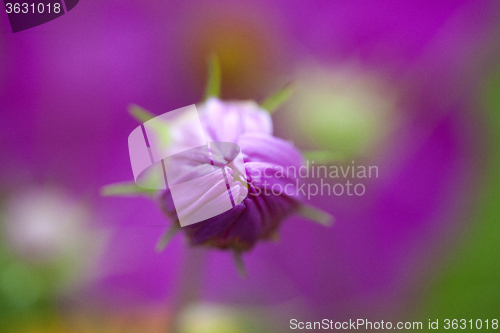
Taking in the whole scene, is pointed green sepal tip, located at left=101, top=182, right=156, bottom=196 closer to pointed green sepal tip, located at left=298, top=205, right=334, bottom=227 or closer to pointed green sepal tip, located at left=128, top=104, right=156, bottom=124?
pointed green sepal tip, located at left=128, top=104, right=156, bottom=124

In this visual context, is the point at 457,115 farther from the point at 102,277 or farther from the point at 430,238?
the point at 102,277

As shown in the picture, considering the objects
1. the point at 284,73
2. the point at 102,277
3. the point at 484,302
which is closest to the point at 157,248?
the point at 102,277

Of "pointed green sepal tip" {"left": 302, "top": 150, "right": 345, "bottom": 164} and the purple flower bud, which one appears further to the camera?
"pointed green sepal tip" {"left": 302, "top": 150, "right": 345, "bottom": 164}

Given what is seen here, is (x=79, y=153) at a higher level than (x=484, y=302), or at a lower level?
higher

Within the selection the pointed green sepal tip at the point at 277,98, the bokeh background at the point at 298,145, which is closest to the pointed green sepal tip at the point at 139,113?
the bokeh background at the point at 298,145

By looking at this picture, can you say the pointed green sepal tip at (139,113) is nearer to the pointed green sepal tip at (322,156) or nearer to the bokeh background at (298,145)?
the bokeh background at (298,145)

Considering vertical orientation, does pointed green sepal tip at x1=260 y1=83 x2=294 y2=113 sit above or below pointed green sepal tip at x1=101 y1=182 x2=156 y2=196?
above

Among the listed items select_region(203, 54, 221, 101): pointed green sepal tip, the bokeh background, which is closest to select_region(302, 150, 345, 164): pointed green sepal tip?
A: the bokeh background
